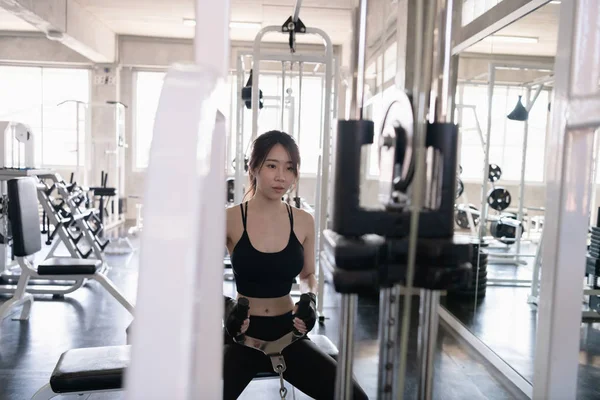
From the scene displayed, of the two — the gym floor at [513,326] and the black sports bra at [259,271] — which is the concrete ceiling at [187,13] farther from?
the black sports bra at [259,271]

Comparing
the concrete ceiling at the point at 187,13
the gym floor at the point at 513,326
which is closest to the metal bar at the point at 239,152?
the gym floor at the point at 513,326

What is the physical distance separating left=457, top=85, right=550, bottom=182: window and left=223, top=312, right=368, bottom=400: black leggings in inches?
75.4

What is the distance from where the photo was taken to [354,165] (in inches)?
19.4

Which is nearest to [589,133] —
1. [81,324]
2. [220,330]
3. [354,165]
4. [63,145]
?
[354,165]

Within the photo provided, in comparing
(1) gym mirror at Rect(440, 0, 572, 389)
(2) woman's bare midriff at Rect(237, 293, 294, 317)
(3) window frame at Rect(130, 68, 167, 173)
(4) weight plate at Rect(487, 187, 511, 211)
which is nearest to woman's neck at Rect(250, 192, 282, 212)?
(2) woman's bare midriff at Rect(237, 293, 294, 317)

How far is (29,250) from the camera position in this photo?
2.95 metres

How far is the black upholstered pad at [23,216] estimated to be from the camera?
111 inches

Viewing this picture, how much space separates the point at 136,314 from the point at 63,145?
9141 mm

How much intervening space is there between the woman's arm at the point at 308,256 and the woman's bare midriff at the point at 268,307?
147 mm

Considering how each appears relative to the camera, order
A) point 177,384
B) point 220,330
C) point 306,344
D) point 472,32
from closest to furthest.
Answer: point 177,384 → point 220,330 → point 306,344 → point 472,32

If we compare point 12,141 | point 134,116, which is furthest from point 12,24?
point 12,141

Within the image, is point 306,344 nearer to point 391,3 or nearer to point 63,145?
point 391,3

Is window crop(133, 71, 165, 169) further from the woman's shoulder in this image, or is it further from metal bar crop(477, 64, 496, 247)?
the woman's shoulder

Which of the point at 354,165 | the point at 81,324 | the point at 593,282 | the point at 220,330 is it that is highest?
the point at 354,165
